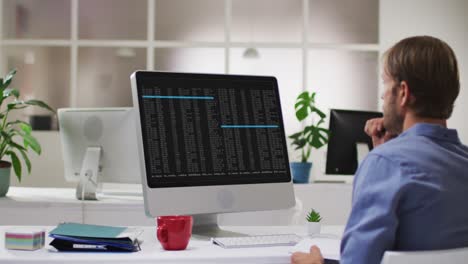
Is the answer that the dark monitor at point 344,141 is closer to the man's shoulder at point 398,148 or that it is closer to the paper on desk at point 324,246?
the paper on desk at point 324,246

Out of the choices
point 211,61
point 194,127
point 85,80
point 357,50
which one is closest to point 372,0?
point 357,50

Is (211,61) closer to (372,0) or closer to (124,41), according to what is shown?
(124,41)

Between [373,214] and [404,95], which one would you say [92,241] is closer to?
[373,214]

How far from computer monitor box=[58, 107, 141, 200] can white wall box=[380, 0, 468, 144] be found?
13.7ft

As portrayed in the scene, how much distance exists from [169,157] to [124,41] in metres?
5.02

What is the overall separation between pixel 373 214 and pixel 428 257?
14cm

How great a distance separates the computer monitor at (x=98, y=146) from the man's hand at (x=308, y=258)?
1845mm

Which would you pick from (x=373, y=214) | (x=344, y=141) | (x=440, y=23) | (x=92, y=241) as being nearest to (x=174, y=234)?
(x=92, y=241)

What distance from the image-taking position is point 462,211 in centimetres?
142

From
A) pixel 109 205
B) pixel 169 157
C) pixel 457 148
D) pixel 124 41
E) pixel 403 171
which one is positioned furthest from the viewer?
pixel 124 41

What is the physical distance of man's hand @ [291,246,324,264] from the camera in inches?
65.6

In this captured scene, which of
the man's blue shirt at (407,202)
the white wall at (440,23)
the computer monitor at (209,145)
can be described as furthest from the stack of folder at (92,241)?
the white wall at (440,23)

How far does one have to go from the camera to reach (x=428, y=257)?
4.17 ft

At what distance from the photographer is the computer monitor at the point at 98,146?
3.41 meters
